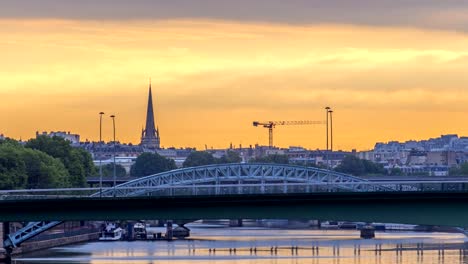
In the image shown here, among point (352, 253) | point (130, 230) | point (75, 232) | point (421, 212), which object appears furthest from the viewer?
point (130, 230)

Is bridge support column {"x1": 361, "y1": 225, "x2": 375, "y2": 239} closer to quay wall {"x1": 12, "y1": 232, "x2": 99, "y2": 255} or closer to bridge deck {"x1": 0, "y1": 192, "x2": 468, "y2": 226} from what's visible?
quay wall {"x1": 12, "y1": 232, "x2": 99, "y2": 255}

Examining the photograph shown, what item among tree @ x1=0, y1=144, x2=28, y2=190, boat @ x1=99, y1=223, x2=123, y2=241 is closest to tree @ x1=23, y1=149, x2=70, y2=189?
tree @ x1=0, y1=144, x2=28, y2=190

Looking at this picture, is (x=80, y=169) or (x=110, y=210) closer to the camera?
(x=110, y=210)

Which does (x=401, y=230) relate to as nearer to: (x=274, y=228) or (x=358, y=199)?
(x=274, y=228)

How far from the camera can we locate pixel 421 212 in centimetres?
7688

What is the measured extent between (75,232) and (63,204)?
56.6m

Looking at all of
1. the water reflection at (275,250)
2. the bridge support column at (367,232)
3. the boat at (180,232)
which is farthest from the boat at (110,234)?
the bridge support column at (367,232)

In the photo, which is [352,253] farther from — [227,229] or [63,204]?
[227,229]

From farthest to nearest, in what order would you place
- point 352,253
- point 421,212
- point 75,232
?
point 75,232 < point 352,253 < point 421,212

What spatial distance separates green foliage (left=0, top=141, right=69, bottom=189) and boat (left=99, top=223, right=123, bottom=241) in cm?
556

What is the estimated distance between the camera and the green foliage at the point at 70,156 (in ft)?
534

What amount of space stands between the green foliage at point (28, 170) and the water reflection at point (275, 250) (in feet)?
30.9

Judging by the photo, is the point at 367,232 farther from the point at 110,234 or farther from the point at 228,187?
the point at 228,187

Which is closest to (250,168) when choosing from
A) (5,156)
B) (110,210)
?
(5,156)
